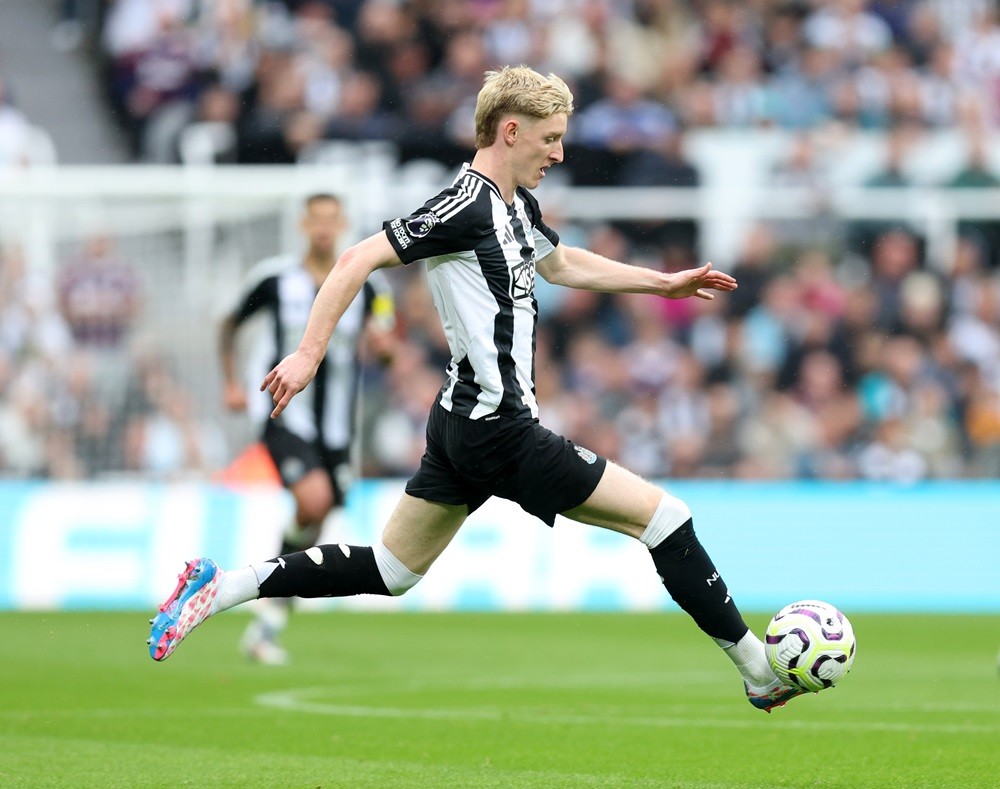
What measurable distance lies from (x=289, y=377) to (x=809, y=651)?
1.96 metres

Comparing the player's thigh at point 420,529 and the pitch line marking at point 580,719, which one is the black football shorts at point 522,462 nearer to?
the player's thigh at point 420,529

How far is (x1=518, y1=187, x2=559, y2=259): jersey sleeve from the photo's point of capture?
20.9 feet

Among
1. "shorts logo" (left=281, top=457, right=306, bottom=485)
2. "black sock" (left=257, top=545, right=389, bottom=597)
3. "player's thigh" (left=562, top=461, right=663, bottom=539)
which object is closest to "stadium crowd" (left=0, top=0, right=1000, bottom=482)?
"shorts logo" (left=281, top=457, right=306, bottom=485)

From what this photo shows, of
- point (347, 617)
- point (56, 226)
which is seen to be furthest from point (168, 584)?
point (56, 226)

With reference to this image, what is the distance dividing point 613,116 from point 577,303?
7.86ft

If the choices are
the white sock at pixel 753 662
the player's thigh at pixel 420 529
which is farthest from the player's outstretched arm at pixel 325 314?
the white sock at pixel 753 662

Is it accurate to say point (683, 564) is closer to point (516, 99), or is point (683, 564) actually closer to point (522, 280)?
point (522, 280)

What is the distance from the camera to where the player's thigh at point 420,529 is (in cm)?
633

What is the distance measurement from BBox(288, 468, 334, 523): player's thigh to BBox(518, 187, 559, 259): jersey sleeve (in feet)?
13.1

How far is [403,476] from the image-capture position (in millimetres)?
15664

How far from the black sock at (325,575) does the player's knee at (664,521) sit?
1017mm

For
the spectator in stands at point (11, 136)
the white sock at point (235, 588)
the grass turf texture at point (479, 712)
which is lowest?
the grass turf texture at point (479, 712)

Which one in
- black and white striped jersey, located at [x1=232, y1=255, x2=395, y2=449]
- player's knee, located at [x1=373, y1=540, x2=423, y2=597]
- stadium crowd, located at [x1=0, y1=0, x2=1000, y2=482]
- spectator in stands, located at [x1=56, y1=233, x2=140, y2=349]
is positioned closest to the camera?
player's knee, located at [x1=373, y1=540, x2=423, y2=597]

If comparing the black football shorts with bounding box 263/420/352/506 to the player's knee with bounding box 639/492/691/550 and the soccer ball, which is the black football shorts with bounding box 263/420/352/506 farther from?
the soccer ball
